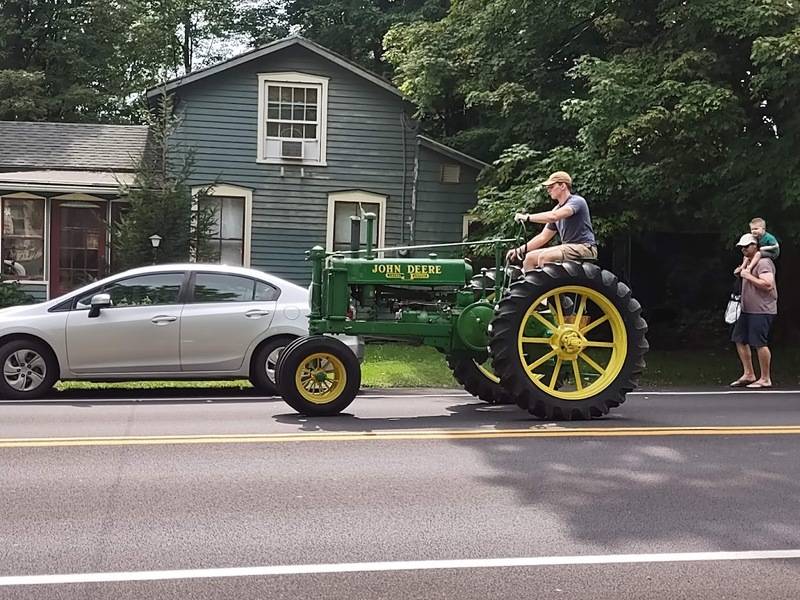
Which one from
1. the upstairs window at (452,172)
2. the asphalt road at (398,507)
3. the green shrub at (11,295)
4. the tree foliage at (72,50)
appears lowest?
the asphalt road at (398,507)

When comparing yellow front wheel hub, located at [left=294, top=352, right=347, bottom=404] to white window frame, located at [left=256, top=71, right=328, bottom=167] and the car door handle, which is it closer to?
the car door handle

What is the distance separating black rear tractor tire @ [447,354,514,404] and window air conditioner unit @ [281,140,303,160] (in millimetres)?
11890

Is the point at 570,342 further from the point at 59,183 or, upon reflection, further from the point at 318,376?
the point at 59,183

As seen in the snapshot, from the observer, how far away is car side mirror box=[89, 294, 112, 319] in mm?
10671

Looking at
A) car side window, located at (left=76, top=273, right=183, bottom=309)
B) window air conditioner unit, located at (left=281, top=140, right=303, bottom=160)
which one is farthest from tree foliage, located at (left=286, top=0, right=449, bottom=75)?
car side window, located at (left=76, top=273, right=183, bottom=309)

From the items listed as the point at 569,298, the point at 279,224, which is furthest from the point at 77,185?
the point at 569,298

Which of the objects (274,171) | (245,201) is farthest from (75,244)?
(274,171)

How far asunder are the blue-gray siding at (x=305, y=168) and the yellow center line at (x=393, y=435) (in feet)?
43.5

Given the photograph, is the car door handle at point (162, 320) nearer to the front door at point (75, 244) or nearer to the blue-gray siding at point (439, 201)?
the front door at point (75, 244)

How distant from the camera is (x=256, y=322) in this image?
11.0 metres

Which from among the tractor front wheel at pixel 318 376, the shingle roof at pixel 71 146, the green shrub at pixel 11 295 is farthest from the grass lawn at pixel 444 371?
the shingle roof at pixel 71 146

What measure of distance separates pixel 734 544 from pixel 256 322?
22.7ft

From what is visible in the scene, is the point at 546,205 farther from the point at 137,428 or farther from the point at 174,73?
the point at 174,73

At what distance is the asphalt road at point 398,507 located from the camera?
455 cm
